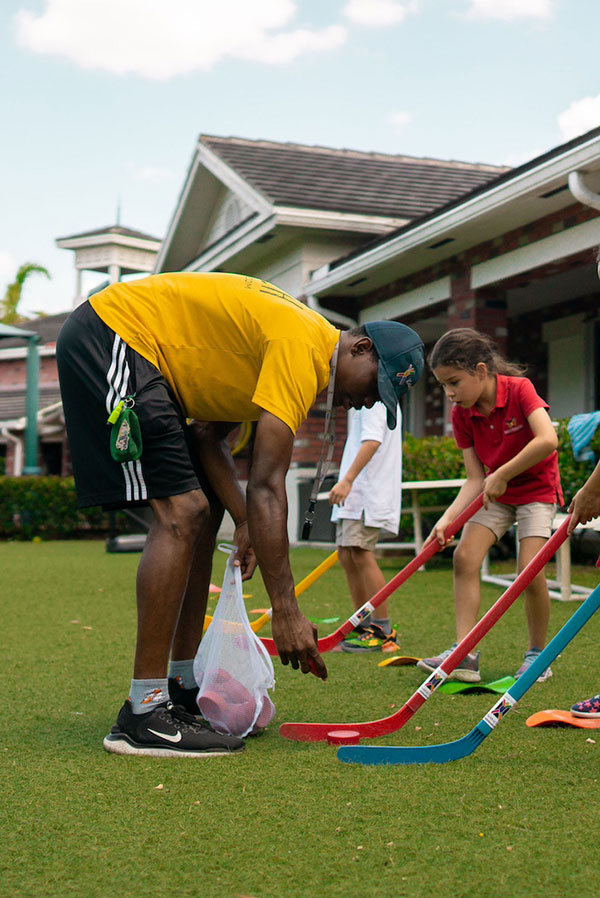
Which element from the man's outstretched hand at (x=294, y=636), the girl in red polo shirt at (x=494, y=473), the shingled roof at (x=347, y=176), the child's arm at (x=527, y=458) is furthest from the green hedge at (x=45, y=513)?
the man's outstretched hand at (x=294, y=636)

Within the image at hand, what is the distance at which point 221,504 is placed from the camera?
334cm

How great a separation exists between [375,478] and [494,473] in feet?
5.09

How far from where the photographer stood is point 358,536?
5000 mm

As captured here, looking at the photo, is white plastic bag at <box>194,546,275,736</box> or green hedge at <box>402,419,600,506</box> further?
green hedge at <box>402,419,600,506</box>

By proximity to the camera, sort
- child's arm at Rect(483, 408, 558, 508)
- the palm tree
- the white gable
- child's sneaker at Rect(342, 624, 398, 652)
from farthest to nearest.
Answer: the palm tree, the white gable, child's sneaker at Rect(342, 624, 398, 652), child's arm at Rect(483, 408, 558, 508)

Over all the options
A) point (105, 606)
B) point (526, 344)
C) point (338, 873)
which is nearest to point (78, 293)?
point (526, 344)

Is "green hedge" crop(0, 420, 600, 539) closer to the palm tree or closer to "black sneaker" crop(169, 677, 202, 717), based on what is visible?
"black sneaker" crop(169, 677, 202, 717)

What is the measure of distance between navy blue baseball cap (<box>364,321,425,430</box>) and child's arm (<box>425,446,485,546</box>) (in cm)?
96

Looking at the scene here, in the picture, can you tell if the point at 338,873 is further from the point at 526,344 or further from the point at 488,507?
the point at 526,344

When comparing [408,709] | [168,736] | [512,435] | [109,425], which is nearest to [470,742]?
[408,709]

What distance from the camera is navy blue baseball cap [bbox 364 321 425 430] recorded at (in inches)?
114

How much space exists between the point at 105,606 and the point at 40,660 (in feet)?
6.76

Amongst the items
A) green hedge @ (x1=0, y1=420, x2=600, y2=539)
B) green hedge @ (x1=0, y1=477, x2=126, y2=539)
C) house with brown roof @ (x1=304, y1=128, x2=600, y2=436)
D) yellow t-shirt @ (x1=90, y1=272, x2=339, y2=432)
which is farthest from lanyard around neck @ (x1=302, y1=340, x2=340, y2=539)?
green hedge @ (x1=0, y1=477, x2=126, y2=539)

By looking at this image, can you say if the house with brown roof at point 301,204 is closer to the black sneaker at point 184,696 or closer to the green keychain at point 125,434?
the black sneaker at point 184,696
